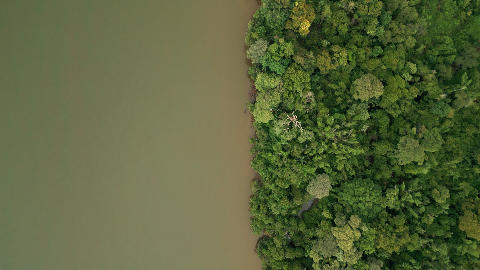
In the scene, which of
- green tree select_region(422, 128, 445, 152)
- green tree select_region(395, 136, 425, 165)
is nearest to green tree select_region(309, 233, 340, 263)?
green tree select_region(395, 136, 425, 165)

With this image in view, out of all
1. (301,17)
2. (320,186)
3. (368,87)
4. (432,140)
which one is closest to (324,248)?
(320,186)

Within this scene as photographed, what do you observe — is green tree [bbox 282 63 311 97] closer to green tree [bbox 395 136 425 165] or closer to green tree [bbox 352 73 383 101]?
green tree [bbox 352 73 383 101]

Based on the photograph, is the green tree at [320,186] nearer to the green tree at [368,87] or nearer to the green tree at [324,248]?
the green tree at [324,248]

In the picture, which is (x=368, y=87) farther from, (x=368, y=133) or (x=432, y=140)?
(x=432, y=140)

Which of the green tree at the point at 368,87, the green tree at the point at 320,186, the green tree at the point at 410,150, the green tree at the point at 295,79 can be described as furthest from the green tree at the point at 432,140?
the green tree at the point at 295,79

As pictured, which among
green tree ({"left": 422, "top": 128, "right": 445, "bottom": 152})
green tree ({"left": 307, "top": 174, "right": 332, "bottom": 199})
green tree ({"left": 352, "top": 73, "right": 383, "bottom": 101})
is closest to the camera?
green tree ({"left": 352, "top": 73, "right": 383, "bottom": 101})

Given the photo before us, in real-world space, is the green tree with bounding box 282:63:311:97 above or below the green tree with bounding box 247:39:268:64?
below

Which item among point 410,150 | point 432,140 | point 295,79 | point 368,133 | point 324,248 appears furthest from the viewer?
point 368,133

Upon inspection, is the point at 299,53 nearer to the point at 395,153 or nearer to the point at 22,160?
the point at 395,153
